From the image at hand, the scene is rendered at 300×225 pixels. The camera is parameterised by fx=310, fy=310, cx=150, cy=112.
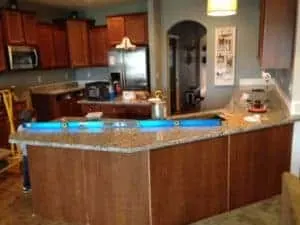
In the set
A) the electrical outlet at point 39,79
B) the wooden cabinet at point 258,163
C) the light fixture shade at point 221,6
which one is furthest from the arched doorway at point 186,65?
the wooden cabinet at point 258,163

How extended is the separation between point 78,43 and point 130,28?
54.4 inches

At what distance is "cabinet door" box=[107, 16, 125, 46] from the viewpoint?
6465mm

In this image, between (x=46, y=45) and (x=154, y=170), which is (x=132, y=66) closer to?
(x=46, y=45)

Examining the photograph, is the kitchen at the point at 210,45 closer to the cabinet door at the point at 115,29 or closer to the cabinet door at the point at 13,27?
the cabinet door at the point at 115,29

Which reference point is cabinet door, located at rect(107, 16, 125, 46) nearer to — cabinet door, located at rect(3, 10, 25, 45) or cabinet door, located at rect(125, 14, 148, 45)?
cabinet door, located at rect(125, 14, 148, 45)

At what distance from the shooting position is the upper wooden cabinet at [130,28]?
632cm

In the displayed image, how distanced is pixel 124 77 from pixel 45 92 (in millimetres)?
1736

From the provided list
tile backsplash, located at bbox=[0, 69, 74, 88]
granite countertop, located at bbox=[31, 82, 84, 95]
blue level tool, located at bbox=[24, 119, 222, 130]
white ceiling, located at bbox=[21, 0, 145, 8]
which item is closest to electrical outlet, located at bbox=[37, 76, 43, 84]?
tile backsplash, located at bbox=[0, 69, 74, 88]

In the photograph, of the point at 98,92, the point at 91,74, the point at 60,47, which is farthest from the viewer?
the point at 91,74

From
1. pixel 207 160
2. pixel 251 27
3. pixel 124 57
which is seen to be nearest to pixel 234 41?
pixel 251 27

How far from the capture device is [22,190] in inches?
144

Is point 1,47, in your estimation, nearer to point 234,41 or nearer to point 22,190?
point 22,190

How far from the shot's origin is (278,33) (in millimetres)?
2992

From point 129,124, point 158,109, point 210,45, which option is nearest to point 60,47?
point 210,45
